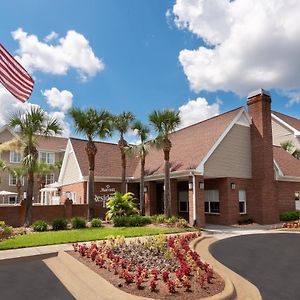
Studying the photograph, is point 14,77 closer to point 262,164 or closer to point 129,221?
point 129,221

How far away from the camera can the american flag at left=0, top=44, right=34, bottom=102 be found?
1056 cm

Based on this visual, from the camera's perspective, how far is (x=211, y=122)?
86.6 ft

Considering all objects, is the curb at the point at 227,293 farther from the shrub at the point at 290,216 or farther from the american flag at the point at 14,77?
the shrub at the point at 290,216

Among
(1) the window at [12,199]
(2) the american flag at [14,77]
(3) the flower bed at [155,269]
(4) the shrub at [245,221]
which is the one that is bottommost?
(3) the flower bed at [155,269]

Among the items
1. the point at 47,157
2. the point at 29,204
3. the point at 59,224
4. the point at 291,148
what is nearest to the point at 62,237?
the point at 59,224

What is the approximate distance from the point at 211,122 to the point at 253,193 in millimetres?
6639

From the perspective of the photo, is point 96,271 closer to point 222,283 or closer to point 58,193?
point 222,283

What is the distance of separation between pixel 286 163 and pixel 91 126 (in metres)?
17.5

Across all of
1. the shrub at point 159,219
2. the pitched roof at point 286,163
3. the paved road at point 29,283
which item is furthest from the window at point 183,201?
the paved road at point 29,283

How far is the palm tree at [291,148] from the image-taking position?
35.8 metres

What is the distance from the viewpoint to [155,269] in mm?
8281

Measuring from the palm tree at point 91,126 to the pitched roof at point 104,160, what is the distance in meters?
4.03

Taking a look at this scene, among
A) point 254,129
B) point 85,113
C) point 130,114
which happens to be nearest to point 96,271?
point 85,113

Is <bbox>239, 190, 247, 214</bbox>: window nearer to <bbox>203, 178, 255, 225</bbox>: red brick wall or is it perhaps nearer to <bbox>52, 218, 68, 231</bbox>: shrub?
<bbox>203, 178, 255, 225</bbox>: red brick wall
